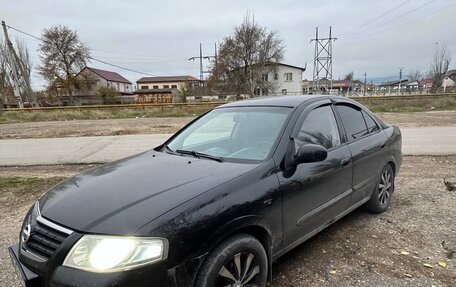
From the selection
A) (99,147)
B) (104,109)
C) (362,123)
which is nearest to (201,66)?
(104,109)

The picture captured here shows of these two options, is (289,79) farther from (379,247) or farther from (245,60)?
(379,247)

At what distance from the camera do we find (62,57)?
48.0 m

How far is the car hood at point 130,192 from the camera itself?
1990 millimetres

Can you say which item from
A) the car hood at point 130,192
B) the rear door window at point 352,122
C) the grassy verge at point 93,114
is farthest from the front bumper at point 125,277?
the grassy verge at point 93,114

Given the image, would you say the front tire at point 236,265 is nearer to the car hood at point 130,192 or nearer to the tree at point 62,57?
the car hood at point 130,192

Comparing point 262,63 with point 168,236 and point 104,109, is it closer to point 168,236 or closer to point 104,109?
point 104,109

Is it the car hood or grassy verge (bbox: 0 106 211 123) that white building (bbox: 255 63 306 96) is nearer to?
grassy verge (bbox: 0 106 211 123)

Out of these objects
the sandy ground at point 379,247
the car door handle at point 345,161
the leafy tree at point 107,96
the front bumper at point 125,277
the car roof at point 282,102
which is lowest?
the sandy ground at point 379,247

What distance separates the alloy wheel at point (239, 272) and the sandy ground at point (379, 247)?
539mm

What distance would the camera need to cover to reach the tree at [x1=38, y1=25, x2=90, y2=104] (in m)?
46.8

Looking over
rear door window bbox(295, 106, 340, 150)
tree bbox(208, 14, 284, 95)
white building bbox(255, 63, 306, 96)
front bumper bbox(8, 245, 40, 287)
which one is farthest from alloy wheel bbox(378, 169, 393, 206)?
white building bbox(255, 63, 306, 96)

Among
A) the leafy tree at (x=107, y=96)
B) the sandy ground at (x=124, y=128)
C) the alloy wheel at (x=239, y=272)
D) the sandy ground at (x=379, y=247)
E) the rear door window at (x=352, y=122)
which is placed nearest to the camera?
the alloy wheel at (x=239, y=272)

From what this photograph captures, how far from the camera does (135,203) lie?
83.6 inches

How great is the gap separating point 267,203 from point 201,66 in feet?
190
